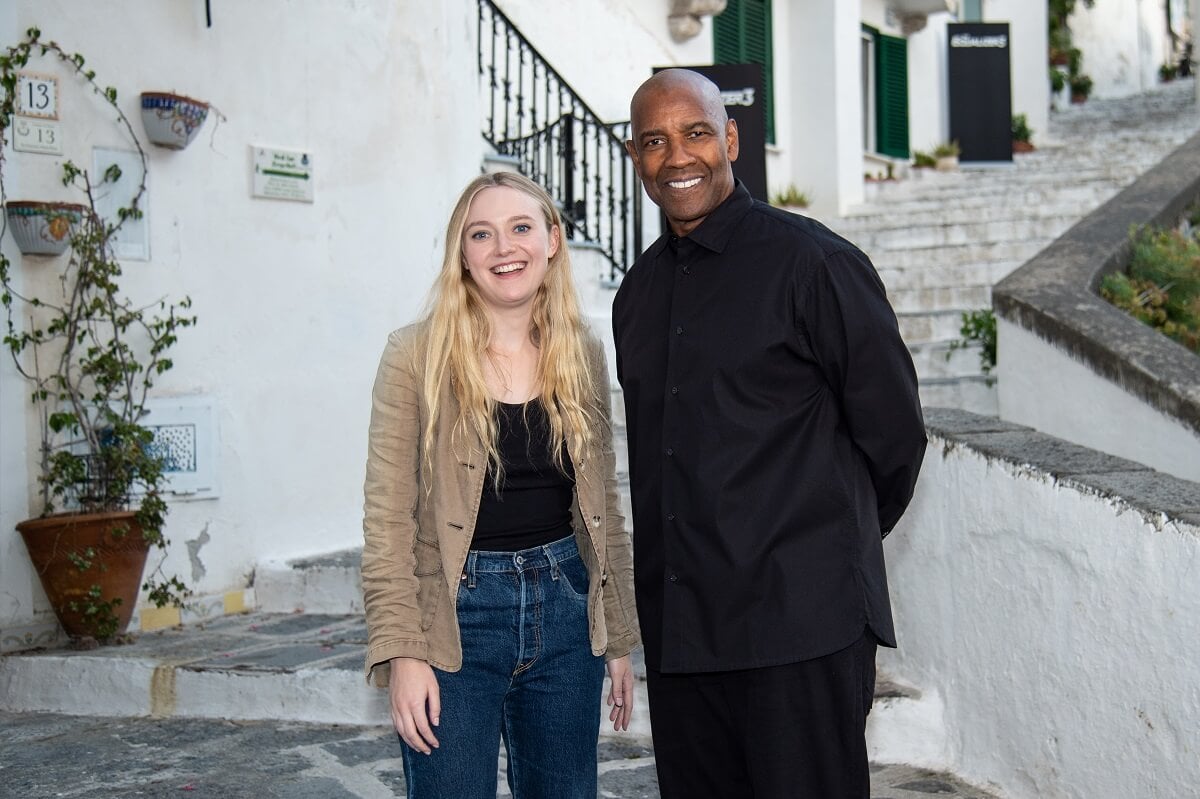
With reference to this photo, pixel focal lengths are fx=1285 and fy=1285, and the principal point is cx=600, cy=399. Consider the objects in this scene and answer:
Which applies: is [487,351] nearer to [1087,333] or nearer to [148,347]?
[1087,333]

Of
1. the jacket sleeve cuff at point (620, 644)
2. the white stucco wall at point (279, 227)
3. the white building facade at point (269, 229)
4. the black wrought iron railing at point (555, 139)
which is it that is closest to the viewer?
the jacket sleeve cuff at point (620, 644)

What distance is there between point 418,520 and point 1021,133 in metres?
15.7

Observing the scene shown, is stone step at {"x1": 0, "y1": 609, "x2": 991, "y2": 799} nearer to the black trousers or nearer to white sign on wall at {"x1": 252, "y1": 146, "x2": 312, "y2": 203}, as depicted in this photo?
the black trousers

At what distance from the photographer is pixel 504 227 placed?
7.91ft

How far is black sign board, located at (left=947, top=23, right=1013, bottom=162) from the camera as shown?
15.4 meters

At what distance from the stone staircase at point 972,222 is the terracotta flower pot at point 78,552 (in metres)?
4.01

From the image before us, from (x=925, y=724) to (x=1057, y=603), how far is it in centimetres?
87

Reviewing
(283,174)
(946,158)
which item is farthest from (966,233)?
(283,174)

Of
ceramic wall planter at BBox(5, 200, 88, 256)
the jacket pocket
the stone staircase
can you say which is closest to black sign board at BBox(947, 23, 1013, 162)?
the stone staircase

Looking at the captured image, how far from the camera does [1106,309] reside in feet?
16.7

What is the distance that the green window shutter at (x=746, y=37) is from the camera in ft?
42.0

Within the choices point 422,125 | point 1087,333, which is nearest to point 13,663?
point 422,125

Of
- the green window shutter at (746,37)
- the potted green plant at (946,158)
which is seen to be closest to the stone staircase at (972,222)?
the potted green plant at (946,158)

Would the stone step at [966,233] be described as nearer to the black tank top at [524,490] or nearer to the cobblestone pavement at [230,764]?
the cobblestone pavement at [230,764]
